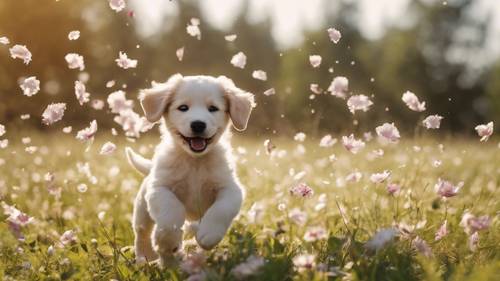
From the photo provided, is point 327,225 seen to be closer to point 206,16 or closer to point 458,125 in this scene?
point 458,125

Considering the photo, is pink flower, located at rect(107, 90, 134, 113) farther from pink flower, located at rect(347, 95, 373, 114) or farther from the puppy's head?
pink flower, located at rect(347, 95, 373, 114)

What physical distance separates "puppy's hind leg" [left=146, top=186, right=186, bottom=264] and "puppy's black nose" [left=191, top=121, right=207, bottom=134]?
394mm

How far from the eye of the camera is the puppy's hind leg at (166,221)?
3.49m

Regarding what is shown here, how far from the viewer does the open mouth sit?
3.96m

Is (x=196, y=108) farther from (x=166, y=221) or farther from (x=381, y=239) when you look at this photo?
(x=381, y=239)

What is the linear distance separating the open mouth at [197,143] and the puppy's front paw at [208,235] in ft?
2.15

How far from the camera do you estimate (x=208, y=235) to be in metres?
3.37

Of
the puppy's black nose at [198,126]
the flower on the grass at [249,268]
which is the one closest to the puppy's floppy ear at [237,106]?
the puppy's black nose at [198,126]

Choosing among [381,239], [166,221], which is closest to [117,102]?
[166,221]

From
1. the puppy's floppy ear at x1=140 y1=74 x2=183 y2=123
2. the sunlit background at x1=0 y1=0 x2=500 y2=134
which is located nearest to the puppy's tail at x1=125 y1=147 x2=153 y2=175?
the puppy's floppy ear at x1=140 y1=74 x2=183 y2=123

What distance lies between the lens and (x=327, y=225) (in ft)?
15.3

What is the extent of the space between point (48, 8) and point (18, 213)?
2041 centimetres

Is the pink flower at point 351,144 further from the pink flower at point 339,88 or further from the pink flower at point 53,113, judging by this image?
the pink flower at point 53,113

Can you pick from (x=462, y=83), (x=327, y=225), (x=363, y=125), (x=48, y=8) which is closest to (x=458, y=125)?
(x=462, y=83)
